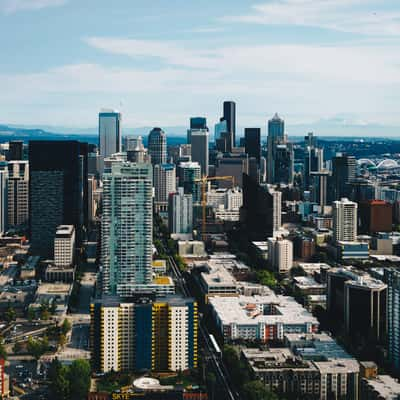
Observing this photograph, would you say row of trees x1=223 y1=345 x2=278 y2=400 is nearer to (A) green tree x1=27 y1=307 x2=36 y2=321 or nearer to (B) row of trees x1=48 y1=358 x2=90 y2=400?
(B) row of trees x1=48 y1=358 x2=90 y2=400

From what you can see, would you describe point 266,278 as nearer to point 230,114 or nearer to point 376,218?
point 376,218

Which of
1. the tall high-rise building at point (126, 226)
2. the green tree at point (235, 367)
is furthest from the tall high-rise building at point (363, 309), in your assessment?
the tall high-rise building at point (126, 226)

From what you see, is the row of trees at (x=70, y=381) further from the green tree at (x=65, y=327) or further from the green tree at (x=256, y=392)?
the green tree at (x=65, y=327)

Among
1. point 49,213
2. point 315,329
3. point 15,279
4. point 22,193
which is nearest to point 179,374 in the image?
point 315,329

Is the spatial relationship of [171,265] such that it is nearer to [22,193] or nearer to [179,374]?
[22,193]

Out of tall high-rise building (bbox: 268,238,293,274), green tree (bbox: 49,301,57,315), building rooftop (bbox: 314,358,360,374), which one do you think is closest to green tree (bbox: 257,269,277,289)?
tall high-rise building (bbox: 268,238,293,274)

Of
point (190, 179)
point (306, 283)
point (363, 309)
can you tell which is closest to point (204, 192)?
point (190, 179)
